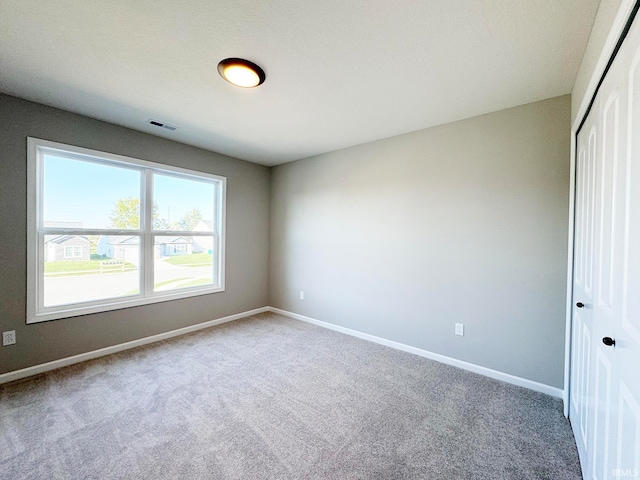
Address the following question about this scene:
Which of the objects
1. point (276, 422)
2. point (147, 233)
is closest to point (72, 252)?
point (147, 233)

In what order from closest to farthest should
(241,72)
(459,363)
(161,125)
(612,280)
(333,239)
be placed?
1. (612,280)
2. (241,72)
3. (459,363)
4. (161,125)
5. (333,239)

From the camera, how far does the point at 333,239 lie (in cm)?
381

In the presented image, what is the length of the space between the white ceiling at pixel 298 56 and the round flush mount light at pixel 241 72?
5 cm

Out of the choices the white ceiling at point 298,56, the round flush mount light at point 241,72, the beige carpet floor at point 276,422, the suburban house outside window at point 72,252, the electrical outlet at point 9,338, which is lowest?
the beige carpet floor at point 276,422

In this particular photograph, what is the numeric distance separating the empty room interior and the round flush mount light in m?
0.02

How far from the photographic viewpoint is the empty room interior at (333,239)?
1.45 metres

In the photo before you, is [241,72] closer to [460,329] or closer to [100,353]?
[460,329]

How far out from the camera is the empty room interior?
145 centimetres

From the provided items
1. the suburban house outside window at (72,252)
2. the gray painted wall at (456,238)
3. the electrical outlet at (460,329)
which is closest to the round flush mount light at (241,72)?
the gray painted wall at (456,238)

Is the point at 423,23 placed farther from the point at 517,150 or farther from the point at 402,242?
the point at 402,242

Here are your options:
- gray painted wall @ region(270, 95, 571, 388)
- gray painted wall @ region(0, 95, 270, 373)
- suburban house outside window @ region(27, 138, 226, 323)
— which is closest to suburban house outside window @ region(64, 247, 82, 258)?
suburban house outside window @ region(27, 138, 226, 323)

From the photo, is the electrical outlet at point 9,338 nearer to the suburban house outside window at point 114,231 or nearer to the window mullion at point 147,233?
the suburban house outside window at point 114,231

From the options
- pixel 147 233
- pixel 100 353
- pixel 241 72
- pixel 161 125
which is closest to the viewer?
pixel 241 72

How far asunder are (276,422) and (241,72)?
2.56 metres
